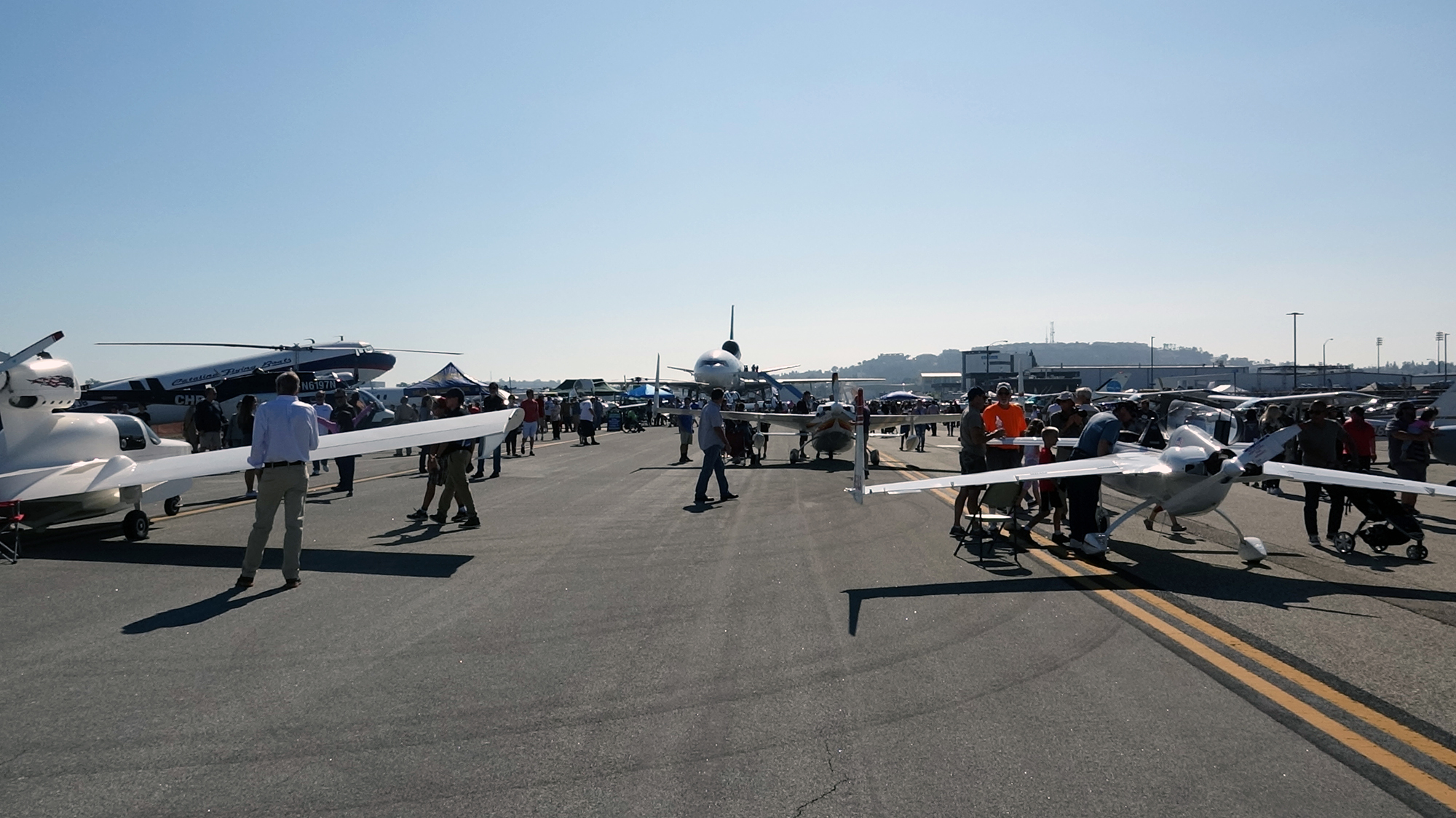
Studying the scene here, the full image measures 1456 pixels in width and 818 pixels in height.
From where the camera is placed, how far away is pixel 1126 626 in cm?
606

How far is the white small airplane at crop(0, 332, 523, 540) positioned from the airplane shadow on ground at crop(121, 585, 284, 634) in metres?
2.29

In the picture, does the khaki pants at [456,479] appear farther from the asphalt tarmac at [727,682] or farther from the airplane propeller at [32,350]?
the airplane propeller at [32,350]

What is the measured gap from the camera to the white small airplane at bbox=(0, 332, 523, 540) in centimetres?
924

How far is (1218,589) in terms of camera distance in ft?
24.0

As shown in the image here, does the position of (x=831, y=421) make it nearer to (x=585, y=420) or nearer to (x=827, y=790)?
(x=585, y=420)

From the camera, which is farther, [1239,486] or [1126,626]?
[1239,486]

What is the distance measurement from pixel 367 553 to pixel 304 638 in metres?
3.49

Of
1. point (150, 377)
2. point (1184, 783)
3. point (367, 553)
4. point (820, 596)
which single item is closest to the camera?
point (1184, 783)

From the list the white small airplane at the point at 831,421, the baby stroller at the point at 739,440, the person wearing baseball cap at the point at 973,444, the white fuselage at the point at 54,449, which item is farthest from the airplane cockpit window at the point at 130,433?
the baby stroller at the point at 739,440

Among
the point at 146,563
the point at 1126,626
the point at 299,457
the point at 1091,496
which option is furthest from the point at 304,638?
the point at 1091,496

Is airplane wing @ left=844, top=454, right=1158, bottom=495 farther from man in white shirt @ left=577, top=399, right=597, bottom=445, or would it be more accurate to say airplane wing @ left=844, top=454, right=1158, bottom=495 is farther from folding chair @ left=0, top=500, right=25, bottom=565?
man in white shirt @ left=577, top=399, right=597, bottom=445

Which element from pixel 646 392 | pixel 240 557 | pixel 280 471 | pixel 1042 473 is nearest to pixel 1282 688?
pixel 1042 473

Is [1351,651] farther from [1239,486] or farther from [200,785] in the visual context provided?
[1239,486]

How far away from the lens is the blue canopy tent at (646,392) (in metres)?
55.1
